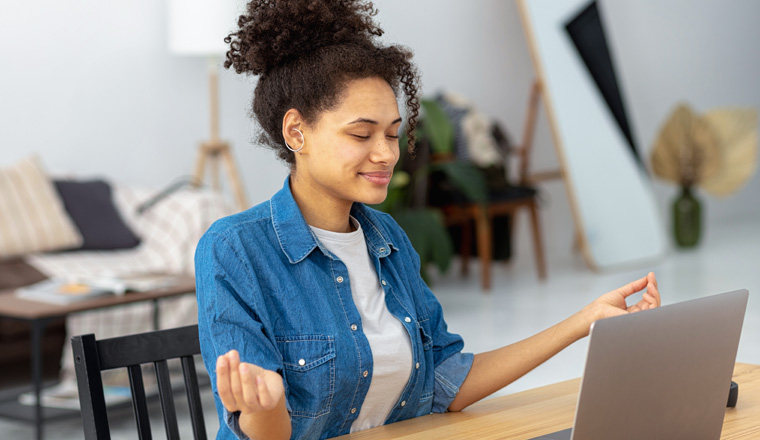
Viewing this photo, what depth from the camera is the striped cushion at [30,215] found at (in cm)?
361

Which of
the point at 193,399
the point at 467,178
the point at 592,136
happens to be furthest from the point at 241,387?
the point at 592,136

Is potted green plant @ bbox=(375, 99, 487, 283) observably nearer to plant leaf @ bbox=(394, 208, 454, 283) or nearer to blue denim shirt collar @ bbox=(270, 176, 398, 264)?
plant leaf @ bbox=(394, 208, 454, 283)

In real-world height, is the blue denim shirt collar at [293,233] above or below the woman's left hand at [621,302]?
above

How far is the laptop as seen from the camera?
2.62 ft

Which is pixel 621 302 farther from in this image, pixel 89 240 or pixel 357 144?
pixel 89 240

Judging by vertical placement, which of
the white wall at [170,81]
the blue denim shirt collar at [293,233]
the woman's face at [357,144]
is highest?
the white wall at [170,81]

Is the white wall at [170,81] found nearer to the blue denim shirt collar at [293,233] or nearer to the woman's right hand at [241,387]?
the blue denim shirt collar at [293,233]

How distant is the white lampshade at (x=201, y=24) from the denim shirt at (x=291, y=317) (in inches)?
121

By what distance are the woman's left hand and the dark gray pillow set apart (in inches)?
120

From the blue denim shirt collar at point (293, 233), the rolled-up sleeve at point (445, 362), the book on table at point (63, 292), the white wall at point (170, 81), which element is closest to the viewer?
the blue denim shirt collar at point (293, 233)

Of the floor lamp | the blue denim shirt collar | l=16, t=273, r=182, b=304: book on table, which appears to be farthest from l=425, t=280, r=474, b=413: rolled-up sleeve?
the floor lamp

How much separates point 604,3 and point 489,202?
249 centimetres

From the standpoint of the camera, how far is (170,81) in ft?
15.1

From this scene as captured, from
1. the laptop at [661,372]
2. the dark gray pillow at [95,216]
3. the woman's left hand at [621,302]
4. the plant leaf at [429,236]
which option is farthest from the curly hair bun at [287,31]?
the plant leaf at [429,236]
